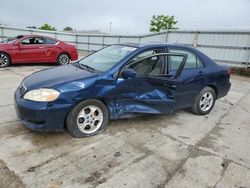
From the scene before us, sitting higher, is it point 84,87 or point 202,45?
point 202,45

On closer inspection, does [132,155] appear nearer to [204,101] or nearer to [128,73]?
[128,73]

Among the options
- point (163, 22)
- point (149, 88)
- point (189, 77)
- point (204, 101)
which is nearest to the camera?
point (149, 88)

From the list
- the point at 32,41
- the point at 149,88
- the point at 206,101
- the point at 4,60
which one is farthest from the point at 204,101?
the point at 4,60

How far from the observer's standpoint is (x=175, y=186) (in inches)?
91.6

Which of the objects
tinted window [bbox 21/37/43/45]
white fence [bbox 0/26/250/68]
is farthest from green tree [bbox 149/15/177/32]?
tinted window [bbox 21/37/43/45]

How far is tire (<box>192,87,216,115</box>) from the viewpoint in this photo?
4398mm

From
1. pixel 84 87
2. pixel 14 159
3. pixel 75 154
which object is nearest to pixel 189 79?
pixel 84 87

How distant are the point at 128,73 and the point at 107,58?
77 cm

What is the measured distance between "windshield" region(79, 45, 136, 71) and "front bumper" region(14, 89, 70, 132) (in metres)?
1.00

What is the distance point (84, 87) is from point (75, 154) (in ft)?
2.99

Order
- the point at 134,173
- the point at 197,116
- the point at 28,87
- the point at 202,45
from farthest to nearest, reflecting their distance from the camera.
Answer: the point at 202,45 → the point at 197,116 → the point at 28,87 → the point at 134,173

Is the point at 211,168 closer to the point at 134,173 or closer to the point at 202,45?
the point at 134,173

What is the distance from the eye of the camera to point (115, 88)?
3283 mm

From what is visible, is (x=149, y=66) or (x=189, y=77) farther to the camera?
(x=189, y=77)
